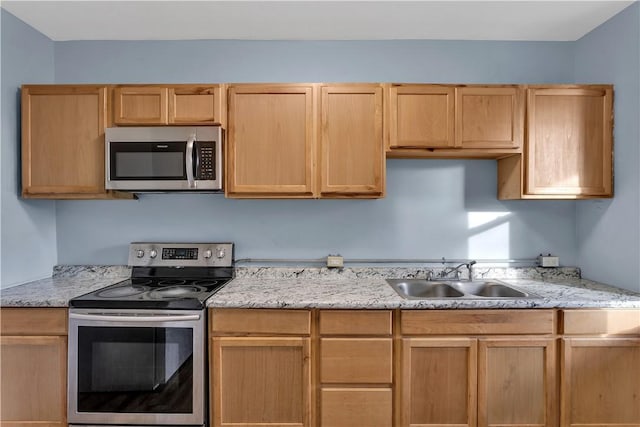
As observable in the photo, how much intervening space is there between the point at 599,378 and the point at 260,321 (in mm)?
1795

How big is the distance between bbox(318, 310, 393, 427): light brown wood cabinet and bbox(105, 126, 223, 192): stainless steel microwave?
42.1 inches

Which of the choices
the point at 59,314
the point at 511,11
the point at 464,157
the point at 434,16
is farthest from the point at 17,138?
the point at 511,11

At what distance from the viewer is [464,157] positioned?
96.7 inches

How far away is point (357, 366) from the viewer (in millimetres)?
1873

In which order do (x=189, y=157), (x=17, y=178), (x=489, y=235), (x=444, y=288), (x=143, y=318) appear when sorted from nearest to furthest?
1. (x=143, y=318)
2. (x=189, y=157)
3. (x=17, y=178)
4. (x=444, y=288)
5. (x=489, y=235)

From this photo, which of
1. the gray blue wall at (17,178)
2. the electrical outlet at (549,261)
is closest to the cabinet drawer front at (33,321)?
the gray blue wall at (17,178)

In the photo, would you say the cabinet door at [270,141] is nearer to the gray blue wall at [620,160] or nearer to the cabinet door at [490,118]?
the cabinet door at [490,118]

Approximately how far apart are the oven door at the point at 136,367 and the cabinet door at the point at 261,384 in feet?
0.33

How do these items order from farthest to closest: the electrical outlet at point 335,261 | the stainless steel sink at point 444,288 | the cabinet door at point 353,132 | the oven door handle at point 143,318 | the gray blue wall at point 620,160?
the electrical outlet at point 335,261, the stainless steel sink at point 444,288, the cabinet door at point 353,132, the gray blue wall at point 620,160, the oven door handle at point 143,318

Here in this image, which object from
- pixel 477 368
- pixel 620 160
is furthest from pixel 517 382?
pixel 620 160

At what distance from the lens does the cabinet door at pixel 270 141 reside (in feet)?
7.09

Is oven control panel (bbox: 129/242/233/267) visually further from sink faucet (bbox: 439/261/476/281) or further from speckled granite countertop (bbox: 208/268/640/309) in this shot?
sink faucet (bbox: 439/261/476/281)

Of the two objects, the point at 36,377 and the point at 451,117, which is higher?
the point at 451,117

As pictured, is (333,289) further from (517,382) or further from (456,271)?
(517,382)
